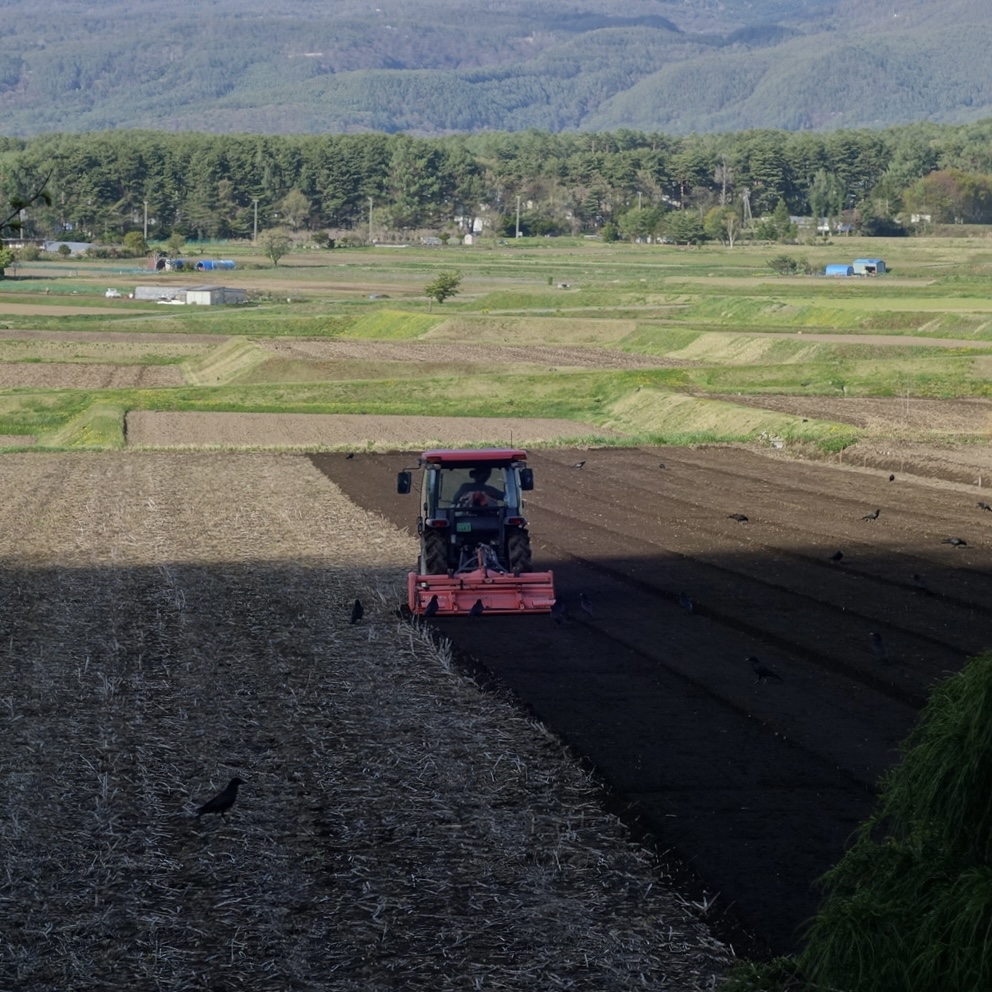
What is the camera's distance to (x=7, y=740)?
1523 cm

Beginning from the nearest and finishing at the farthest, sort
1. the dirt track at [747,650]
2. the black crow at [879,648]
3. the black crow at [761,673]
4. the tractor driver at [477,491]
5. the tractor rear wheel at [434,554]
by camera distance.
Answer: the dirt track at [747,650] < the black crow at [761,673] < the black crow at [879,648] < the tractor rear wheel at [434,554] < the tractor driver at [477,491]

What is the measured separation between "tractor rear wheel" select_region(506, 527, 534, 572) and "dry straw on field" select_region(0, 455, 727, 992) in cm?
178

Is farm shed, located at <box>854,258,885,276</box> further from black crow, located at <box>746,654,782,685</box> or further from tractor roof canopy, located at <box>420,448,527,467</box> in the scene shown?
black crow, located at <box>746,654,782,685</box>

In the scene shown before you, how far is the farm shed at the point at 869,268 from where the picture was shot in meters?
133

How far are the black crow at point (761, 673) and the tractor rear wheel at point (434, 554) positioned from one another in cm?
516

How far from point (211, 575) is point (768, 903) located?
49.8 feet

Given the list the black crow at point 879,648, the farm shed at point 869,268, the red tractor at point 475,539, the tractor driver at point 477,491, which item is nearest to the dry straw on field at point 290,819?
the red tractor at point 475,539

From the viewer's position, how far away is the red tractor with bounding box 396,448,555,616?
68.7 ft

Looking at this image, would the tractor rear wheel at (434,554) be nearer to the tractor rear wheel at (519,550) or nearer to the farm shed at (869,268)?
the tractor rear wheel at (519,550)

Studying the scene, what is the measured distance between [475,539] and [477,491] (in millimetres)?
658

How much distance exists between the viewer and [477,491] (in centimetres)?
2205

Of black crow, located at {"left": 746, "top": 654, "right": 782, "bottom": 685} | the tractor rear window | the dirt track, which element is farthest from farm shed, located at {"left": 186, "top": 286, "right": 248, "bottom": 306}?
black crow, located at {"left": 746, "top": 654, "right": 782, "bottom": 685}

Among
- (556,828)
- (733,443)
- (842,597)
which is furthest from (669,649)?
(733,443)

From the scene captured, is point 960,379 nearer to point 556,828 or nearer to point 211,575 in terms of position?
point 211,575
